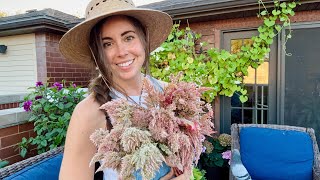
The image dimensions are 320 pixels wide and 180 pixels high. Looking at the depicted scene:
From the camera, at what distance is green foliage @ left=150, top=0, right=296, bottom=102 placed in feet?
10.7

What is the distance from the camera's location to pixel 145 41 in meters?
1.37

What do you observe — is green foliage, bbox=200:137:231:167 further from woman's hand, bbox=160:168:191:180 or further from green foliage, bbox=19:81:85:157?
woman's hand, bbox=160:168:191:180

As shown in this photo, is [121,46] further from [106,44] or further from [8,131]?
[8,131]

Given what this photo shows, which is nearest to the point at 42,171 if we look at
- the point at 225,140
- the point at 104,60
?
the point at 104,60

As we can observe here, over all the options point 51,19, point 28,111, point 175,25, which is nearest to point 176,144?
point 28,111

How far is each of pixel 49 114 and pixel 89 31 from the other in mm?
1784

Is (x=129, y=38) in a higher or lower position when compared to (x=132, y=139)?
higher

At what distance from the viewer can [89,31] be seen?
4.17 ft

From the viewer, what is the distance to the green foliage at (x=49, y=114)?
2586 millimetres

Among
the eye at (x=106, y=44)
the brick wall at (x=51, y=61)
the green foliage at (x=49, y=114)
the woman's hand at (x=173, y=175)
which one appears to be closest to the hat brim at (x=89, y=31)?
the eye at (x=106, y=44)

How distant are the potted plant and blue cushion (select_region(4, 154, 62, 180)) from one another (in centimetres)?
208

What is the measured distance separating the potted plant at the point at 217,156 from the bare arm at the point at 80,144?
249cm

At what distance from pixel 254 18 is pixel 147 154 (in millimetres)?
3240

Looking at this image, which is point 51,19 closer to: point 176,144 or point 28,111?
point 28,111
